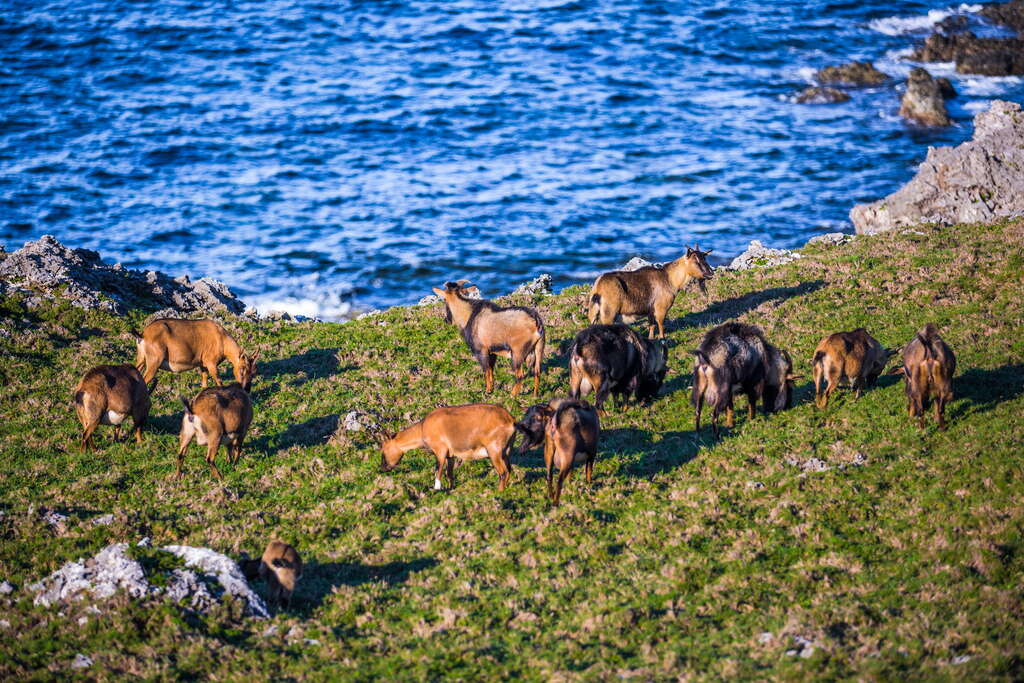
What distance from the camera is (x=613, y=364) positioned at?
66.2 ft

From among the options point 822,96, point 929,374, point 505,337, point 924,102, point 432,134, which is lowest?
point 432,134

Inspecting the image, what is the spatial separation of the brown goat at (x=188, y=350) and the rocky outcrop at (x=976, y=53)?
5810cm

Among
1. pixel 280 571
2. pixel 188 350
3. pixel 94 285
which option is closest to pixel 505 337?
pixel 188 350

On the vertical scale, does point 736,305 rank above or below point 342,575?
below

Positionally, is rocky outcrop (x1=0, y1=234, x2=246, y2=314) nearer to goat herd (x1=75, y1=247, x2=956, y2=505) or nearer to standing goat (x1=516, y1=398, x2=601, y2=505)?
goat herd (x1=75, y1=247, x2=956, y2=505)

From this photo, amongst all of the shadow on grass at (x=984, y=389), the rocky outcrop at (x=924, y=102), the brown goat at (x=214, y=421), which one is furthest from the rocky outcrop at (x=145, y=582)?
the rocky outcrop at (x=924, y=102)

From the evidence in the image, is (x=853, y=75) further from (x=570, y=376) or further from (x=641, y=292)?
(x=570, y=376)

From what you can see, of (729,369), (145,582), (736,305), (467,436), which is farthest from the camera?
(736,305)

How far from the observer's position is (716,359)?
63.8 ft

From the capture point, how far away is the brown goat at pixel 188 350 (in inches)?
846

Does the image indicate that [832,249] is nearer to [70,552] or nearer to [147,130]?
[70,552]

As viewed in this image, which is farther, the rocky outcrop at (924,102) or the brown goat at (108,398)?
the rocky outcrop at (924,102)

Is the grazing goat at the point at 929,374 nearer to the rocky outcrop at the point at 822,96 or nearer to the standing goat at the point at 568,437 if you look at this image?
the standing goat at the point at 568,437

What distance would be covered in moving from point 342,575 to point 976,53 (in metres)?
64.0
